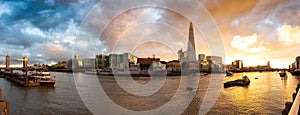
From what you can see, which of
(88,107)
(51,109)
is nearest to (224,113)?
(88,107)

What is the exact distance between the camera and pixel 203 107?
22797mm

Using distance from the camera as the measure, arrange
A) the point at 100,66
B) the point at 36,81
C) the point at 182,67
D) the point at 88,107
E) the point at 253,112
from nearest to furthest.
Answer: the point at 253,112
the point at 88,107
the point at 36,81
the point at 182,67
the point at 100,66

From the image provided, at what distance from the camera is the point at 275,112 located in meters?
20.1

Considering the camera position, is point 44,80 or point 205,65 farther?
point 205,65

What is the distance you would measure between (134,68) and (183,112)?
116 metres

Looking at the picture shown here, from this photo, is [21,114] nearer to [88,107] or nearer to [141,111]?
[88,107]

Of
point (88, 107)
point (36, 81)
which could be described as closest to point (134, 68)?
point (36, 81)

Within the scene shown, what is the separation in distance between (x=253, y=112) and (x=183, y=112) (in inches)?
261

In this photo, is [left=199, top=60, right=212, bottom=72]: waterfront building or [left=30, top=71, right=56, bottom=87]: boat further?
[left=199, top=60, right=212, bottom=72]: waterfront building

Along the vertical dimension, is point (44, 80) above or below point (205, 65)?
below

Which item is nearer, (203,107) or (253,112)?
(253,112)

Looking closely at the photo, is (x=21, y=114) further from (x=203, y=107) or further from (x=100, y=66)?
(x=100, y=66)

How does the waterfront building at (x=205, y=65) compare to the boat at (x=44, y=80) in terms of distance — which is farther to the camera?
the waterfront building at (x=205, y=65)

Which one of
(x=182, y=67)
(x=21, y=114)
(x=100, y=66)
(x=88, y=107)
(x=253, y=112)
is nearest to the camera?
(x=21, y=114)
